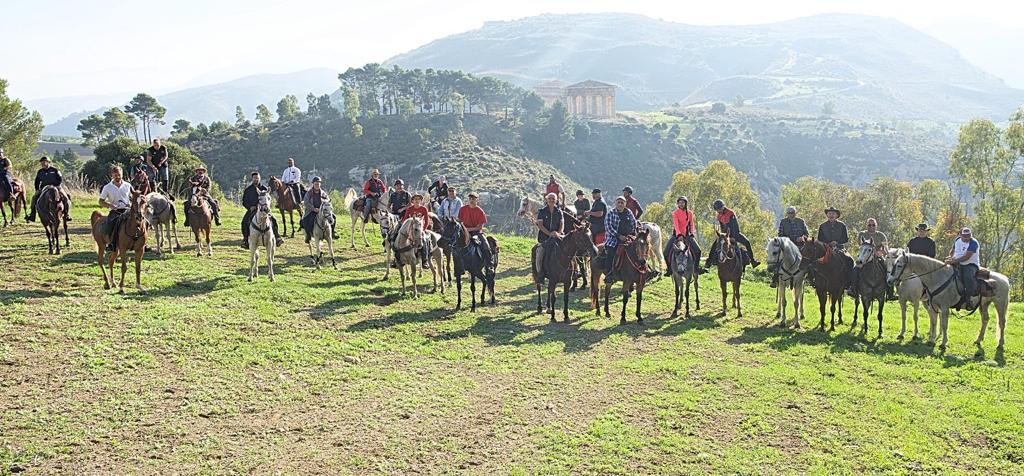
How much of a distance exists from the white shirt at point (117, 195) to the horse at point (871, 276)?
16.7 meters

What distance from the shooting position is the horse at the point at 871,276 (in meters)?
15.2

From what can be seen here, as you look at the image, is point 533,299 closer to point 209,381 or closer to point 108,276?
point 209,381

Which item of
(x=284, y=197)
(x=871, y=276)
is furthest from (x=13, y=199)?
(x=871, y=276)

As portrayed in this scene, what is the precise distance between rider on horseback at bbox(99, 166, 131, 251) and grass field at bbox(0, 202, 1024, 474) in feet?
4.23

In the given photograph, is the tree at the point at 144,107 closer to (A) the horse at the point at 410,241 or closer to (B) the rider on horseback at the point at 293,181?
(B) the rider on horseback at the point at 293,181

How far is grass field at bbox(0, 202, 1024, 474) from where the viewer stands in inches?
341

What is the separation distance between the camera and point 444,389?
1101 centimetres

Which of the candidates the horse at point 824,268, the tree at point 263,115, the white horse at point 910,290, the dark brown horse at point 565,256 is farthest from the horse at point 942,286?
the tree at point 263,115

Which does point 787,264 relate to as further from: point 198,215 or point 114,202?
point 198,215

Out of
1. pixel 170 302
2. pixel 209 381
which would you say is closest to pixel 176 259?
pixel 170 302

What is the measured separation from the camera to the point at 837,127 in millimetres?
167375

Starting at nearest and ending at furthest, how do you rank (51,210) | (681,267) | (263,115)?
1. (681,267)
2. (51,210)
3. (263,115)

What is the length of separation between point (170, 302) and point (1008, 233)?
40242mm

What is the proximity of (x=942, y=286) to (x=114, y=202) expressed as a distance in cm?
1837
